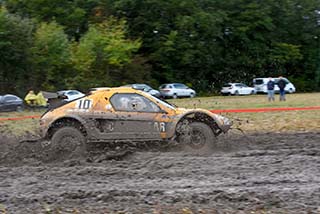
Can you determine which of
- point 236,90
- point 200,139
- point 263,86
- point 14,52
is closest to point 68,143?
point 200,139

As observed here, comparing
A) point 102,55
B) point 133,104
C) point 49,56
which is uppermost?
point 102,55

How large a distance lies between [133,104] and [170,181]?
3439mm

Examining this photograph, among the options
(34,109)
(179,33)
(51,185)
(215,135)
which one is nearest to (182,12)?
(179,33)

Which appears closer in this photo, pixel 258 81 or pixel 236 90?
pixel 236 90

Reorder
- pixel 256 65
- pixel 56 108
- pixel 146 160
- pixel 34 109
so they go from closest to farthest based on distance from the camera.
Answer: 1. pixel 146 160
2. pixel 56 108
3. pixel 34 109
4. pixel 256 65

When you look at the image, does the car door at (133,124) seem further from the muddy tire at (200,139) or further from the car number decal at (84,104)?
the muddy tire at (200,139)

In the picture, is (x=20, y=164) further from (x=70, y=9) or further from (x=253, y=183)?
(x=70, y=9)

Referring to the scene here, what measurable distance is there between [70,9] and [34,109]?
78.6 feet

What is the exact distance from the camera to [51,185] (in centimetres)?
840

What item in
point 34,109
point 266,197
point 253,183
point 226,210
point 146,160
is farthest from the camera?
point 34,109

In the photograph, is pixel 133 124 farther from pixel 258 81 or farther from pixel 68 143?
pixel 258 81

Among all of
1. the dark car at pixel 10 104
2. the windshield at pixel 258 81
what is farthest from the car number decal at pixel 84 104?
the windshield at pixel 258 81

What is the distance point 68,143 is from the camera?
451 inches

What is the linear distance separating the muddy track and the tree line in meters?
30.9
